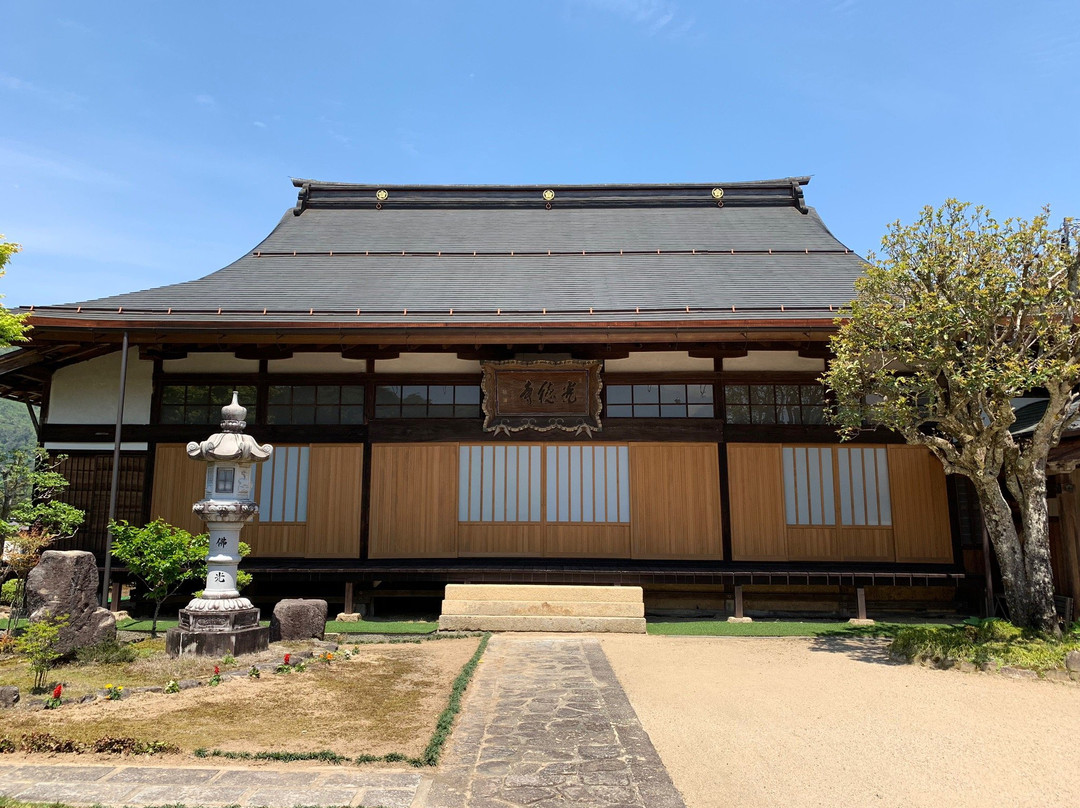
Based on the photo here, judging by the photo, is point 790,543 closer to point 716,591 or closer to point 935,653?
point 716,591

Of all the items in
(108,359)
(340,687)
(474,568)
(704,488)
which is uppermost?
(108,359)

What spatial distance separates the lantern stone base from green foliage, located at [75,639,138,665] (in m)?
0.37

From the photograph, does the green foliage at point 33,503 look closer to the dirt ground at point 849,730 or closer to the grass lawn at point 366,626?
the grass lawn at point 366,626

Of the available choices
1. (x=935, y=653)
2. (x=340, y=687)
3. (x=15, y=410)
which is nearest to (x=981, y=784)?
(x=935, y=653)

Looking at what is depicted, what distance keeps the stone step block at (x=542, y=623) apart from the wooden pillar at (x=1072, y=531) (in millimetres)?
5573

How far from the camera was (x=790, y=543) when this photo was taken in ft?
34.4

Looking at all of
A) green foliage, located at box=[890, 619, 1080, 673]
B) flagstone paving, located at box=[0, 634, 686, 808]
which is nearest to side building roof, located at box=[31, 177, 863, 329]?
green foliage, located at box=[890, 619, 1080, 673]

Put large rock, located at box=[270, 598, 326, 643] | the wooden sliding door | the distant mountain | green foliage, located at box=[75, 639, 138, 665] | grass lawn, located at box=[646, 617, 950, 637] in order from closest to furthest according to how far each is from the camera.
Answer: green foliage, located at box=[75, 639, 138, 665] < large rock, located at box=[270, 598, 326, 643] < grass lawn, located at box=[646, 617, 950, 637] < the wooden sliding door < the distant mountain

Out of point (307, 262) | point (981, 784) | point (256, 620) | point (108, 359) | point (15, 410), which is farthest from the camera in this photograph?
point (15, 410)

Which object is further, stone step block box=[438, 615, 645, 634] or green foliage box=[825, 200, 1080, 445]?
stone step block box=[438, 615, 645, 634]

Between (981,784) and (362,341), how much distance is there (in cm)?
869

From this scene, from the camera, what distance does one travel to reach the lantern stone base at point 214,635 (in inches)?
275

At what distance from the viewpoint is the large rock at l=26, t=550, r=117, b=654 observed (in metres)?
6.62

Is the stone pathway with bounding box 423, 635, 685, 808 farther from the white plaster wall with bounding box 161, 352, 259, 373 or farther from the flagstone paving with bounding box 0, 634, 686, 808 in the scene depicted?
the white plaster wall with bounding box 161, 352, 259, 373
